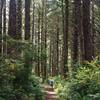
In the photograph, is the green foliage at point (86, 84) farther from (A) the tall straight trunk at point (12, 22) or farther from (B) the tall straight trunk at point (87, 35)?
(A) the tall straight trunk at point (12, 22)

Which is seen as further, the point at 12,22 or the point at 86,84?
the point at 12,22

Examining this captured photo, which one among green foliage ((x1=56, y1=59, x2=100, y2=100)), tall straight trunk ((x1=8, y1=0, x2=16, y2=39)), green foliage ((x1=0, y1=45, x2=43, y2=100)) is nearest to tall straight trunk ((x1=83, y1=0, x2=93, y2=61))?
green foliage ((x1=56, y1=59, x2=100, y2=100))

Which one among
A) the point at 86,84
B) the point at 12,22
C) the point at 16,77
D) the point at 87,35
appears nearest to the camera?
the point at 16,77

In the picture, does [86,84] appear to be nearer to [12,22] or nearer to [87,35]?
[87,35]

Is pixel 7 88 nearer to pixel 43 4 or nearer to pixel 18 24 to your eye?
pixel 18 24

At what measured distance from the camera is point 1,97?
9070 mm

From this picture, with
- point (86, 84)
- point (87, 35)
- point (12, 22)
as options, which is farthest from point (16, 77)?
point (12, 22)

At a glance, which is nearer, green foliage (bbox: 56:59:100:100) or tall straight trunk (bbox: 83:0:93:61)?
green foliage (bbox: 56:59:100:100)

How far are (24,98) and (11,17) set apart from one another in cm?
871

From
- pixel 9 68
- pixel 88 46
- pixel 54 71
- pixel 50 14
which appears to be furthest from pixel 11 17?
pixel 54 71

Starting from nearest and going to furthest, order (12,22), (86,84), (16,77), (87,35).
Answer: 1. (16,77)
2. (86,84)
3. (87,35)
4. (12,22)

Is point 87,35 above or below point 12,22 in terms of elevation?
below

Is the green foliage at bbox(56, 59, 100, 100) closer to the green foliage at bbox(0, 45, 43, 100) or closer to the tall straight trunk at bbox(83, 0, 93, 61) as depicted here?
the green foliage at bbox(0, 45, 43, 100)

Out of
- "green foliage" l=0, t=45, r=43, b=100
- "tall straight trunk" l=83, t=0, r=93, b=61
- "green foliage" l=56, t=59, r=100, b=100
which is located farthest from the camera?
"tall straight trunk" l=83, t=0, r=93, b=61
